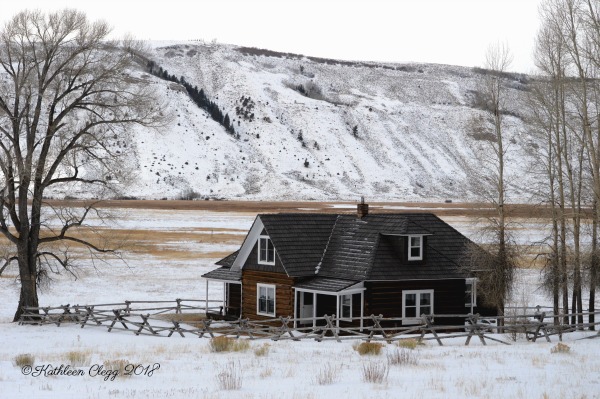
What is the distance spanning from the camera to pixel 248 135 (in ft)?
606

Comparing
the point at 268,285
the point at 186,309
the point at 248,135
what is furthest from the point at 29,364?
the point at 248,135

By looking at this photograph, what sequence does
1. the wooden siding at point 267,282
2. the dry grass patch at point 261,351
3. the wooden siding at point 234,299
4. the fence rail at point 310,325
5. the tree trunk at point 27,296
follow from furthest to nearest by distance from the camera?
1. the wooden siding at point 234,299
2. the wooden siding at point 267,282
3. the tree trunk at point 27,296
4. the fence rail at point 310,325
5. the dry grass patch at point 261,351

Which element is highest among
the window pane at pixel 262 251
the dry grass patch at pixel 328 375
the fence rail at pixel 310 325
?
the window pane at pixel 262 251

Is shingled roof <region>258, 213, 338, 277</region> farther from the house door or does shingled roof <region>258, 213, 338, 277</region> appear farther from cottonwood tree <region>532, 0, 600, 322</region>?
cottonwood tree <region>532, 0, 600, 322</region>

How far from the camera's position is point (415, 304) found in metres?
34.4

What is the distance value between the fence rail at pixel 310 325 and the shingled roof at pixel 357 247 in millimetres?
2106

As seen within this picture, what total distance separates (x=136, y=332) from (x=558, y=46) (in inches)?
880

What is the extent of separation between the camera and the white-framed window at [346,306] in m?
33.5

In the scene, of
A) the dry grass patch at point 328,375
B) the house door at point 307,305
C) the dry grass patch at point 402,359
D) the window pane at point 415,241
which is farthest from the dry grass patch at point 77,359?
the window pane at point 415,241

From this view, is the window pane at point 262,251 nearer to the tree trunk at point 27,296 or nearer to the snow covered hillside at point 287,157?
the tree trunk at point 27,296

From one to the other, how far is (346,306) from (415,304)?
3111 millimetres

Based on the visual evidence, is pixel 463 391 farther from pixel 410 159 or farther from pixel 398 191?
pixel 410 159

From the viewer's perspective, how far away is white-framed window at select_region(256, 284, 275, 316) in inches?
1389

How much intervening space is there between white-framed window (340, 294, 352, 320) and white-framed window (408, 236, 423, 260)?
341cm
